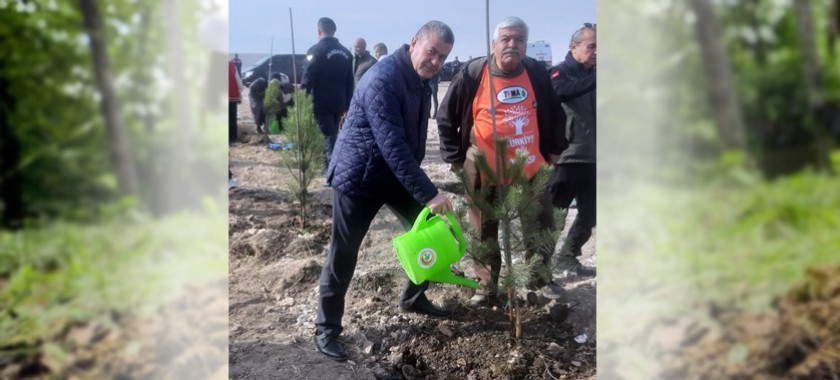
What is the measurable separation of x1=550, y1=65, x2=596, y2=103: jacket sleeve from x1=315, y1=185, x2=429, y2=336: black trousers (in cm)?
95

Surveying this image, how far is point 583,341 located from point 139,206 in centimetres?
200

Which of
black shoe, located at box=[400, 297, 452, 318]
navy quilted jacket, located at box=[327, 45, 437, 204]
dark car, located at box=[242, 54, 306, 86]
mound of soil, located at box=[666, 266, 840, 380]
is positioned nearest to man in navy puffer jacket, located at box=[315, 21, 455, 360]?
navy quilted jacket, located at box=[327, 45, 437, 204]

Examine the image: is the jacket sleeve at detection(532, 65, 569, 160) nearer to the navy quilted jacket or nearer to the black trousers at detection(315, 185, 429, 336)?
the navy quilted jacket

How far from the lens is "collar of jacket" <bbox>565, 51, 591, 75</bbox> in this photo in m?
2.79

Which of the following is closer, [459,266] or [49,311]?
[49,311]

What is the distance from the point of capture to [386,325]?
9.14 ft

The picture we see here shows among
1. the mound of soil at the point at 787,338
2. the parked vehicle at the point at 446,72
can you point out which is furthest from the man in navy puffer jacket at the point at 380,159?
the mound of soil at the point at 787,338

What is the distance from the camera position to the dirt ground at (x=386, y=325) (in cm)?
255

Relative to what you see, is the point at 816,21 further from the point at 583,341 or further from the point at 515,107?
the point at 583,341

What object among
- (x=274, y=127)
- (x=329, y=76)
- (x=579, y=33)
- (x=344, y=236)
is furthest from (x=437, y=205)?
(x=274, y=127)

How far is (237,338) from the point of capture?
2.66 metres

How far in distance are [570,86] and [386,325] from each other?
147 centimetres

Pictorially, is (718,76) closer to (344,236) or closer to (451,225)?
(451,225)

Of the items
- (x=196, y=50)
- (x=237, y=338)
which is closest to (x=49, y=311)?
(x=196, y=50)
